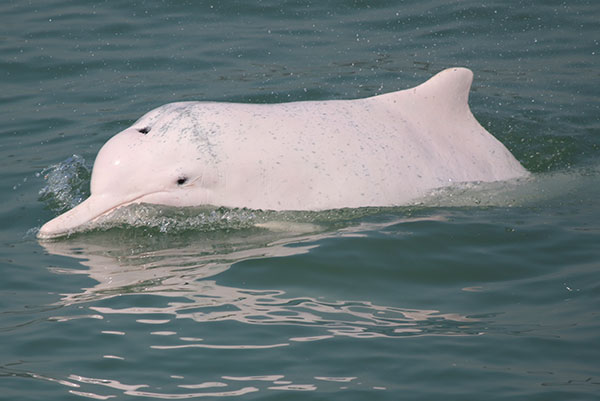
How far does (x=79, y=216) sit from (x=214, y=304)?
6.56ft

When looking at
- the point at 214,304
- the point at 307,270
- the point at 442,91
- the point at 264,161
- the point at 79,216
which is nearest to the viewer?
the point at 214,304

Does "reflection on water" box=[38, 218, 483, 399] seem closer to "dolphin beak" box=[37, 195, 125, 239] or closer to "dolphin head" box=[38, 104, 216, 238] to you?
"dolphin beak" box=[37, 195, 125, 239]

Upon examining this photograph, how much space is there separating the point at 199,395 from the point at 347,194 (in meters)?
3.35

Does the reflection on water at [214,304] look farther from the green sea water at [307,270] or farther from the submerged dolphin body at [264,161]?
the submerged dolphin body at [264,161]

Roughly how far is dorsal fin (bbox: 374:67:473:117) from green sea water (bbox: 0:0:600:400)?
1.03 metres

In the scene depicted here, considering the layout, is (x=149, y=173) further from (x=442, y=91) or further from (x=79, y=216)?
(x=442, y=91)

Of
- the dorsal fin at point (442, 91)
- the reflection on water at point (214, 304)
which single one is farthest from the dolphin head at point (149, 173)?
the dorsal fin at point (442, 91)

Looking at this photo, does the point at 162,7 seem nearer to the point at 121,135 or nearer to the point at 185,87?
the point at 185,87

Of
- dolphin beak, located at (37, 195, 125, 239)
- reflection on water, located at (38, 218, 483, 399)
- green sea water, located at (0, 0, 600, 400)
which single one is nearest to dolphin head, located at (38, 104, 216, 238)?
dolphin beak, located at (37, 195, 125, 239)

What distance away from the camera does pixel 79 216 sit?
8.27 metres

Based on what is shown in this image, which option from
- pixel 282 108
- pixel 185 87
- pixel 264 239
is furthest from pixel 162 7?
pixel 264 239

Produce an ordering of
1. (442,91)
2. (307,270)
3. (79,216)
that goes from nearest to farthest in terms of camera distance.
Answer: (307,270) → (79,216) → (442,91)

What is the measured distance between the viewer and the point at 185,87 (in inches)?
546

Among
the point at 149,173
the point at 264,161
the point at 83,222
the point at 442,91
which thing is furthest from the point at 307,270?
the point at 442,91
